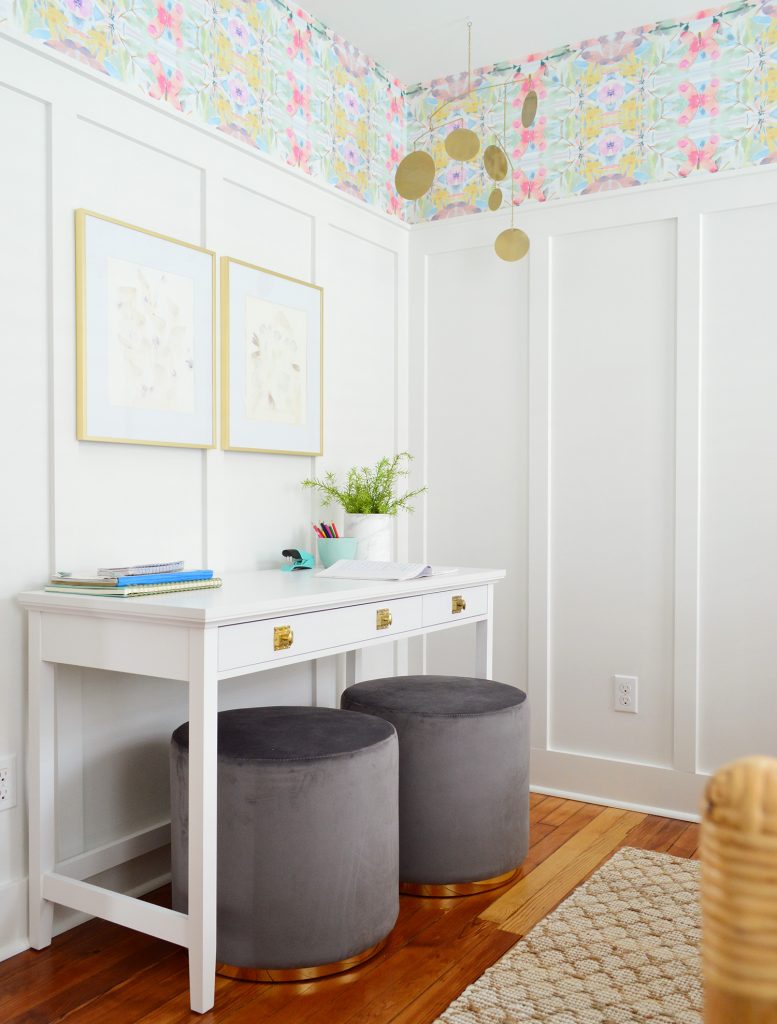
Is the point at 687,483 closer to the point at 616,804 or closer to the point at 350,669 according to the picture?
the point at 616,804

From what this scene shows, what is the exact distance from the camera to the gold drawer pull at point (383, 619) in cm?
217

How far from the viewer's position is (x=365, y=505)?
9.13 feet

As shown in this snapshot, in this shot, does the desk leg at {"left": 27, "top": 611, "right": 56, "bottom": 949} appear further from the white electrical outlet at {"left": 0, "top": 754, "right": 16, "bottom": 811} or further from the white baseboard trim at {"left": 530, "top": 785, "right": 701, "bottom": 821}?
the white baseboard trim at {"left": 530, "top": 785, "right": 701, "bottom": 821}

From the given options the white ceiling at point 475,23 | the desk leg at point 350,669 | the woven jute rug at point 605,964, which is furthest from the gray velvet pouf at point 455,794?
the white ceiling at point 475,23

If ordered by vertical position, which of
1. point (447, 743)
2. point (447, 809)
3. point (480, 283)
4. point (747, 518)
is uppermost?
point (480, 283)

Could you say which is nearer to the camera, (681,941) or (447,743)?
(681,941)

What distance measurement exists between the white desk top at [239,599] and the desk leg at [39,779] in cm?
13

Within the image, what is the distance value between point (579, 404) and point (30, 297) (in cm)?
178

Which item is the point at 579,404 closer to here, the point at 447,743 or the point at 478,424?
the point at 478,424

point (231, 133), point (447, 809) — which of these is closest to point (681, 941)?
point (447, 809)

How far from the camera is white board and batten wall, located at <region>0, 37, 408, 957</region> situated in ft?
6.41

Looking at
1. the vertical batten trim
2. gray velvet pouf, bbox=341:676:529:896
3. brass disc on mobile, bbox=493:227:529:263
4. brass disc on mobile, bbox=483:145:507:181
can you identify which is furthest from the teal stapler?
brass disc on mobile, bbox=483:145:507:181

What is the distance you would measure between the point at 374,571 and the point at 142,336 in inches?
32.2

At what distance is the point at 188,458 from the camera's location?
2.41 meters
